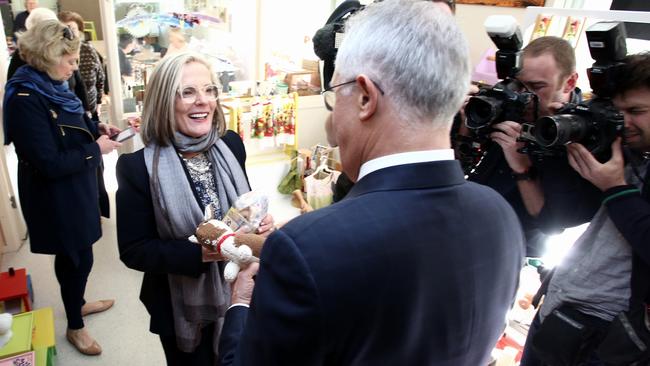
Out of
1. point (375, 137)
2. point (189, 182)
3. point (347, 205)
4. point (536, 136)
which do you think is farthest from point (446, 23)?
point (189, 182)

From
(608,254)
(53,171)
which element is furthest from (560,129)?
(53,171)

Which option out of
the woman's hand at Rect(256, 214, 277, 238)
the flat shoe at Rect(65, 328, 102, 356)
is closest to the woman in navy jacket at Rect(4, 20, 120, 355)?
the flat shoe at Rect(65, 328, 102, 356)

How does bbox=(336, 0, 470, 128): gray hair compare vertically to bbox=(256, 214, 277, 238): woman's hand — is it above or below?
above

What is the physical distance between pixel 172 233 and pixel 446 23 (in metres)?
1.08

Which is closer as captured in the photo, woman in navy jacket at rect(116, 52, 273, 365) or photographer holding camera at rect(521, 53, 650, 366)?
photographer holding camera at rect(521, 53, 650, 366)

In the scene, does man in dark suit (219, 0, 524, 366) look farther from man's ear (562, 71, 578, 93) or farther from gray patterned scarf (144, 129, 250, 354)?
man's ear (562, 71, 578, 93)

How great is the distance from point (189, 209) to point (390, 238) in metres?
0.93

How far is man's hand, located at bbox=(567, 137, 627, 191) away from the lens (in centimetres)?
114

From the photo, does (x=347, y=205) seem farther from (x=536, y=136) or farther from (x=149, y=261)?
(x=149, y=261)

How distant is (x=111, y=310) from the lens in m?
2.58

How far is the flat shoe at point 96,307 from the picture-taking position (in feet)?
8.24

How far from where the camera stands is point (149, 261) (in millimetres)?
1306

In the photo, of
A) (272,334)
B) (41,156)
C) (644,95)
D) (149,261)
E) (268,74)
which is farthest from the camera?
(268,74)

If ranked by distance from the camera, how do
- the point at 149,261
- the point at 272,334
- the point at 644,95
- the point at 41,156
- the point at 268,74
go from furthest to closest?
1. the point at 268,74
2. the point at 41,156
3. the point at 149,261
4. the point at 644,95
5. the point at 272,334
